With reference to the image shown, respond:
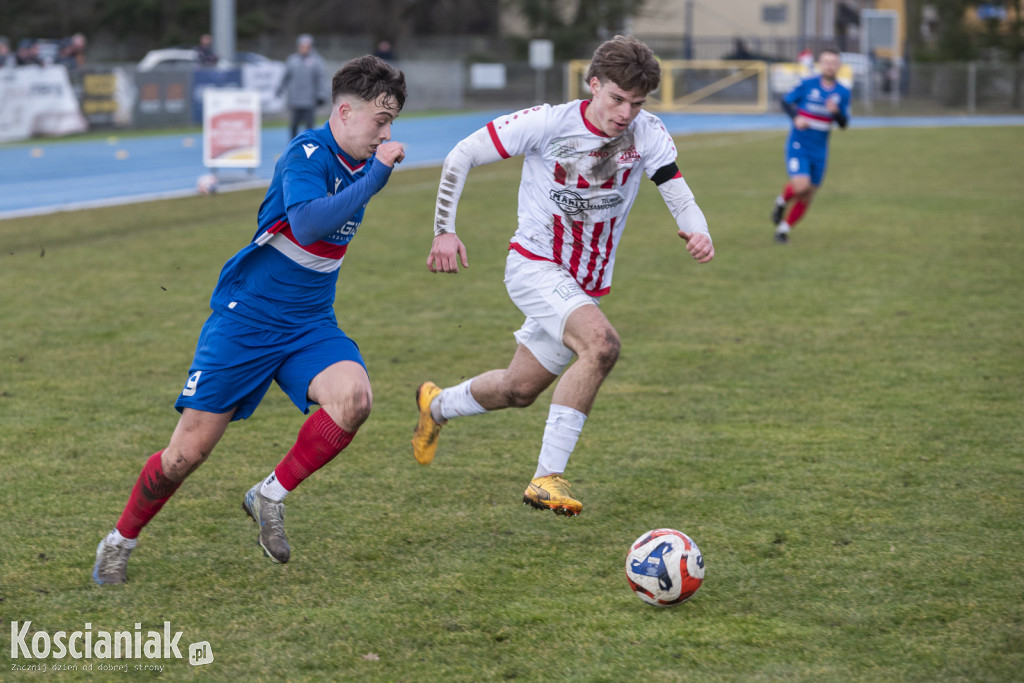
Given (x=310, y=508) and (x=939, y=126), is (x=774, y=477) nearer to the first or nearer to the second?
(x=310, y=508)

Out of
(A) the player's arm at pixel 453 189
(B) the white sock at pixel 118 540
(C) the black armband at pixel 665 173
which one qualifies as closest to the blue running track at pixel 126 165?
(A) the player's arm at pixel 453 189

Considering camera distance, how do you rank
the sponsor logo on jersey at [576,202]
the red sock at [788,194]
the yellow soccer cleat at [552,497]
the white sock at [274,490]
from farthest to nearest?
the red sock at [788,194], the sponsor logo on jersey at [576,202], the yellow soccer cleat at [552,497], the white sock at [274,490]

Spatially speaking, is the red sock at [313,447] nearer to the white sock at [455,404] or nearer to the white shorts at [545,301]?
the white shorts at [545,301]

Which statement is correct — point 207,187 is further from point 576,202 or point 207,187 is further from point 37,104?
point 576,202

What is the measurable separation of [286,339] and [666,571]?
1714 millimetres

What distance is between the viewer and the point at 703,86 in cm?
4328

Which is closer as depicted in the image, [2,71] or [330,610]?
[330,610]

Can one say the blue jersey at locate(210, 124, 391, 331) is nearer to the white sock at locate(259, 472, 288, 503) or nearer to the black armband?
the white sock at locate(259, 472, 288, 503)

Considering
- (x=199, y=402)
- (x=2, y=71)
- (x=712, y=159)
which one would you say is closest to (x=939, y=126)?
(x=712, y=159)

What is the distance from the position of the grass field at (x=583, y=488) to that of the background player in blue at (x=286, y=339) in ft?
1.23

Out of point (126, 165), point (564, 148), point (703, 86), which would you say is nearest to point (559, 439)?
point (564, 148)

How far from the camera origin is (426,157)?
2528 cm

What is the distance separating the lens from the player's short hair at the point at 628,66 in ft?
15.9

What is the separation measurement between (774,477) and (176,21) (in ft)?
175
